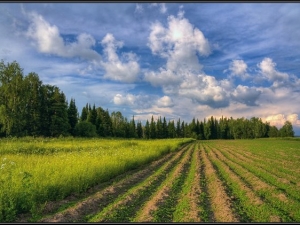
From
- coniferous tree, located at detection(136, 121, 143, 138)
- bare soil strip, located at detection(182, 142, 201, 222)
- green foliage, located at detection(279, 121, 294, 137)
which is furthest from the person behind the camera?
green foliage, located at detection(279, 121, 294, 137)

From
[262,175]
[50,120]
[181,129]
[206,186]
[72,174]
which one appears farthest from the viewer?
[181,129]

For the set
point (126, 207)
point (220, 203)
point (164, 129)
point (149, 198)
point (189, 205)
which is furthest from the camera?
point (164, 129)

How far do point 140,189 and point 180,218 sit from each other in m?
4.07

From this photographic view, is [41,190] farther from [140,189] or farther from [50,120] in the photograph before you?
[50,120]

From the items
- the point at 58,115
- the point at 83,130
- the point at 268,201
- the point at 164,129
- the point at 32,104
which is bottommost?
the point at 268,201

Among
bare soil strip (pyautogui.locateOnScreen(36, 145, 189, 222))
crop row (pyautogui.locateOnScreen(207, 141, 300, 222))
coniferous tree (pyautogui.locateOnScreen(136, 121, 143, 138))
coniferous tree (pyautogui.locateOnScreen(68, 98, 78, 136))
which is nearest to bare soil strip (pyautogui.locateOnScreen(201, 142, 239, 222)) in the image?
crop row (pyautogui.locateOnScreen(207, 141, 300, 222))

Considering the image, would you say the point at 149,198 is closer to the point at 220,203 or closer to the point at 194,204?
the point at 194,204

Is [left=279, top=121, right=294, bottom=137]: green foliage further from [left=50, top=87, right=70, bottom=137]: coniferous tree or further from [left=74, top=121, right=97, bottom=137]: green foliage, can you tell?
[left=50, top=87, right=70, bottom=137]: coniferous tree

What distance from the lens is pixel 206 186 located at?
12.5 metres

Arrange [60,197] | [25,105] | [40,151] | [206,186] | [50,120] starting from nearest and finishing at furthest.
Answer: [60,197], [206,186], [40,151], [25,105], [50,120]

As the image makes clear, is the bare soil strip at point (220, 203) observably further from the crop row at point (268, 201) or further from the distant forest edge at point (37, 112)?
the distant forest edge at point (37, 112)

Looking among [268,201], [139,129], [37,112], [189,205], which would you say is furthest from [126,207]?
[139,129]

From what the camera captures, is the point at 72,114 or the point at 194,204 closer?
the point at 194,204

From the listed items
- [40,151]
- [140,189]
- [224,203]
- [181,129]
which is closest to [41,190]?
[140,189]
